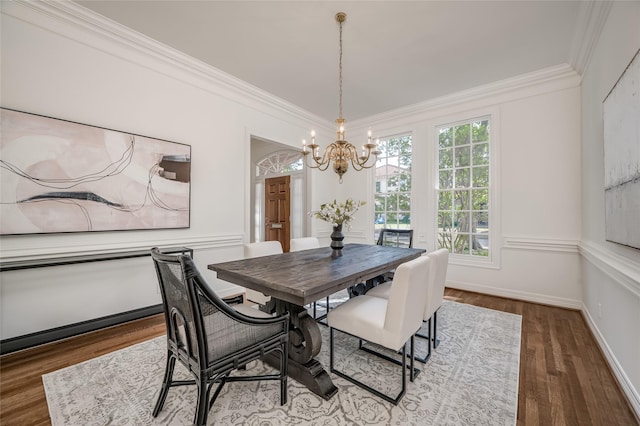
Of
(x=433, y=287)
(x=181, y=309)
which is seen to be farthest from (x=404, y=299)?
(x=181, y=309)

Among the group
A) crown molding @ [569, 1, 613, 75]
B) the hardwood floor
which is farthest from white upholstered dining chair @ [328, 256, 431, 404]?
crown molding @ [569, 1, 613, 75]

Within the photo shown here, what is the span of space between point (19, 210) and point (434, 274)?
3418 mm

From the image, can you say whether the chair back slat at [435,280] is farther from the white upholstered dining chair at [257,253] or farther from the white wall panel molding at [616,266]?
the white upholstered dining chair at [257,253]

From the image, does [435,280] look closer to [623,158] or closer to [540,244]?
[623,158]

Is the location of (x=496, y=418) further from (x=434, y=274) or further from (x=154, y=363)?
(x=154, y=363)

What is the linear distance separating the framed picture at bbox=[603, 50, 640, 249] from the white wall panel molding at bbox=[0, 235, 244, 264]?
3.83 metres

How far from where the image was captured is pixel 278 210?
5.98 metres

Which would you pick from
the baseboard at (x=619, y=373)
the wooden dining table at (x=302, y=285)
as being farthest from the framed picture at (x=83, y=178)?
the baseboard at (x=619, y=373)

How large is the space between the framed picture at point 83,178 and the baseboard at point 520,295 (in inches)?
161

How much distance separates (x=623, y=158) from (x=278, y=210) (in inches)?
204

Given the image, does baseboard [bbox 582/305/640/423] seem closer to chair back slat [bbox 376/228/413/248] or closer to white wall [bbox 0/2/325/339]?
chair back slat [bbox 376/228/413/248]

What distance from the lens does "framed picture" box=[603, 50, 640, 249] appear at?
1564mm

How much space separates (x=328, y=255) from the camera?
103 inches

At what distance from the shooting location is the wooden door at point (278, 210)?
5.78m
